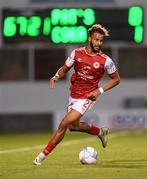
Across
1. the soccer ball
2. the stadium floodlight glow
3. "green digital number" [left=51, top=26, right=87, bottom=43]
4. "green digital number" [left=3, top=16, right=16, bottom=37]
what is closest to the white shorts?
the soccer ball

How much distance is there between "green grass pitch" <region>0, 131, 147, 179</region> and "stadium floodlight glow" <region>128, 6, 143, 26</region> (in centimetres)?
334

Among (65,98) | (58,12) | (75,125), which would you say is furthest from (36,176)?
(65,98)

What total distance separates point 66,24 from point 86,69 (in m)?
11.1

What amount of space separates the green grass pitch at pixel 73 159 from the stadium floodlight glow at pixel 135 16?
334cm

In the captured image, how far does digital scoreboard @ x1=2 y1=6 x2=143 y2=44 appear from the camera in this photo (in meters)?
25.3

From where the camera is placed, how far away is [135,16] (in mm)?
25688

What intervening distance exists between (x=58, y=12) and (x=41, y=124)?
13.7ft

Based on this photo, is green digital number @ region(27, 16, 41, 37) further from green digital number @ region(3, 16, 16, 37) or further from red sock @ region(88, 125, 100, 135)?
red sock @ region(88, 125, 100, 135)

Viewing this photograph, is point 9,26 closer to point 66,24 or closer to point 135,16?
point 66,24

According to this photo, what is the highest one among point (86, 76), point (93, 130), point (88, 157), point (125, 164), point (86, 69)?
point (86, 69)

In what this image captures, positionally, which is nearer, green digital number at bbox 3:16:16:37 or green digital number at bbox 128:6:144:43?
green digital number at bbox 128:6:144:43

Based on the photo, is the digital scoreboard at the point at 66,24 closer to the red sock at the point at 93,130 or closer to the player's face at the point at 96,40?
the red sock at the point at 93,130

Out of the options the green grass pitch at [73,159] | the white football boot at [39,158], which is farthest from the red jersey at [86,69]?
the green grass pitch at [73,159]

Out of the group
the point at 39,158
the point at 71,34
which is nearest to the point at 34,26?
the point at 71,34
